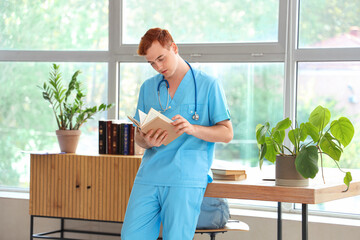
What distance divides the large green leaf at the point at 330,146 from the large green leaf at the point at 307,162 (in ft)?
0.26

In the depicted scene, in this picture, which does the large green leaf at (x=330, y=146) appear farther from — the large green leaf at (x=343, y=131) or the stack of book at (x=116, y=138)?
the stack of book at (x=116, y=138)

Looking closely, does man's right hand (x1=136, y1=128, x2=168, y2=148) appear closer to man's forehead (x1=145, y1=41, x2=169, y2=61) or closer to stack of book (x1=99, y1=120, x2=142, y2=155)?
man's forehead (x1=145, y1=41, x2=169, y2=61)

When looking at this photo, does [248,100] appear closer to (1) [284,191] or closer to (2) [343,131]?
(2) [343,131]

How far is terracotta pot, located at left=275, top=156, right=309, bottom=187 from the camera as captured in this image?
2.25 m

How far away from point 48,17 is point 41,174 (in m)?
1.43

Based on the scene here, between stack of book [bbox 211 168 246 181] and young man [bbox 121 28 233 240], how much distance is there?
10 cm

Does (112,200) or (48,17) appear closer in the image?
(112,200)

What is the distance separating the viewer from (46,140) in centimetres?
466

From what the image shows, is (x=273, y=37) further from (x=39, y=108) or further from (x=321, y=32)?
(x=39, y=108)

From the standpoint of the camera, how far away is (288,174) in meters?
2.27

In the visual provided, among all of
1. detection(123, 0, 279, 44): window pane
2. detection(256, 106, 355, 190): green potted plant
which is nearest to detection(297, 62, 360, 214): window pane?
detection(123, 0, 279, 44): window pane

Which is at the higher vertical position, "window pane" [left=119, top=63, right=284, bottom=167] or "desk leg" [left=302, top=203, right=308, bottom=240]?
"window pane" [left=119, top=63, right=284, bottom=167]

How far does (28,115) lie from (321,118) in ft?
10.2

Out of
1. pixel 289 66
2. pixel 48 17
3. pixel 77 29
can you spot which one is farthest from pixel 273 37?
pixel 48 17
